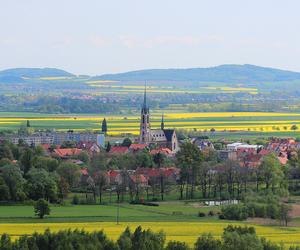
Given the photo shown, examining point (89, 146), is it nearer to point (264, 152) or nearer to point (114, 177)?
point (264, 152)

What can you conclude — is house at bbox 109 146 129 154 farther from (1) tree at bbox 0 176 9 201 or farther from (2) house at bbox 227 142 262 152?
(1) tree at bbox 0 176 9 201

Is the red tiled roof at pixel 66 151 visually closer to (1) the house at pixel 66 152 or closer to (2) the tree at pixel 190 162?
(1) the house at pixel 66 152

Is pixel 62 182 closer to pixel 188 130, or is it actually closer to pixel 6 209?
pixel 6 209

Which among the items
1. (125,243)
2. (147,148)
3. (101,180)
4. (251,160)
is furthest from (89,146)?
(125,243)

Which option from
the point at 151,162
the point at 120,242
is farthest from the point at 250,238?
the point at 151,162

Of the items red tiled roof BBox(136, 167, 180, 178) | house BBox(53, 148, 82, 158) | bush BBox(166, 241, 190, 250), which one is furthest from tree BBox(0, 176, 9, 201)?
house BBox(53, 148, 82, 158)

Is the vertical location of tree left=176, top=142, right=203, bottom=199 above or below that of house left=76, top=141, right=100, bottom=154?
above
